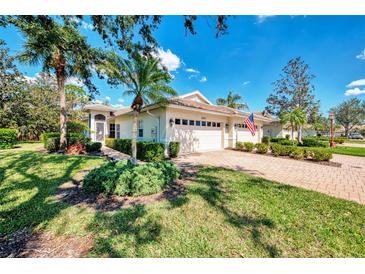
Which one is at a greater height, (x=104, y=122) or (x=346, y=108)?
(x=346, y=108)

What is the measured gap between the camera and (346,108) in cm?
5025

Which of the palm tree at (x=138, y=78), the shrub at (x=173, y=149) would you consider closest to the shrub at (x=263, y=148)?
the shrub at (x=173, y=149)

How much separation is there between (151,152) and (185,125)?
3651 mm

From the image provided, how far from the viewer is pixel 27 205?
3.89m

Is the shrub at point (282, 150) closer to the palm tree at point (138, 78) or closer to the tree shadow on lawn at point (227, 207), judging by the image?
the tree shadow on lawn at point (227, 207)

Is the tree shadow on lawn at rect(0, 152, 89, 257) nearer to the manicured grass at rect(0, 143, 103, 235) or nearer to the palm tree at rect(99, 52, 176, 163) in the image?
the manicured grass at rect(0, 143, 103, 235)

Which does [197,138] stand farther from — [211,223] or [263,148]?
[211,223]

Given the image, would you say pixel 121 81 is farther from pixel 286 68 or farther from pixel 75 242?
pixel 286 68

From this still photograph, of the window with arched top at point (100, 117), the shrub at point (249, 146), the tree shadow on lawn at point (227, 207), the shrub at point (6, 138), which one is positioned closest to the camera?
the tree shadow on lawn at point (227, 207)

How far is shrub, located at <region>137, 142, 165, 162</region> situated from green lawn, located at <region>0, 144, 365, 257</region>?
4659mm

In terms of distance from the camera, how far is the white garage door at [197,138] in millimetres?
11328
